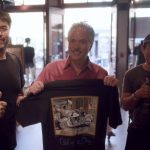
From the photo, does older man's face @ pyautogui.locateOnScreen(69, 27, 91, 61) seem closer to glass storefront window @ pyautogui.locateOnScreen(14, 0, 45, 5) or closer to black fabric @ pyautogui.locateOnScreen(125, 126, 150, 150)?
black fabric @ pyautogui.locateOnScreen(125, 126, 150, 150)

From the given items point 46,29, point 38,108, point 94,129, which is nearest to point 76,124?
point 94,129

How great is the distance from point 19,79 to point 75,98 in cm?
55

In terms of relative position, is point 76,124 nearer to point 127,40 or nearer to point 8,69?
point 8,69

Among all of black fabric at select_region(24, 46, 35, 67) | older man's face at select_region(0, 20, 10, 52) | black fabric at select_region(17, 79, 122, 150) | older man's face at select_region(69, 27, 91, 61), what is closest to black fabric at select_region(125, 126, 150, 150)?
black fabric at select_region(17, 79, 122, 150)

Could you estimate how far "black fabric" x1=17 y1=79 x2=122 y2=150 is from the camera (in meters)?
2.00

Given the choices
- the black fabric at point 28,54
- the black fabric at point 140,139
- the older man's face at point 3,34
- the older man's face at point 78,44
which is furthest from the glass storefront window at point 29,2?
the black fabric at point 140,139

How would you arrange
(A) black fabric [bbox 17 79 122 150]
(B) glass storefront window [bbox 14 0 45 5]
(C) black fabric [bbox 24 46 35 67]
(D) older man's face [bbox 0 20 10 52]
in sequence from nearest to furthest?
(A) black fabric [bbox 17 79 122 150] < (D) older man's face [bbox 0 20 10 52] < (B) glass storefront window [bbox 14 0 45 5] < (C) black fabric [bbox 24 46 35 67]

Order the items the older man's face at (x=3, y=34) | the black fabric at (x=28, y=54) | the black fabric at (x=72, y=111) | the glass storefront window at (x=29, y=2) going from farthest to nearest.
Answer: the black fabric at (x=28, y=54), the glass storefront window at (x=29, y=2), the older man's face at (x=3, y=34), the black fabric at (x=72, y=111)

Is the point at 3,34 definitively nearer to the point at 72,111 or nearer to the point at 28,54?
the point at 72,111

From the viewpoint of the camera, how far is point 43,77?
2.16 meters

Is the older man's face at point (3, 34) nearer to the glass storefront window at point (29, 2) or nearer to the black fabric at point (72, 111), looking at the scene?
the black fabric at point (72, 111)

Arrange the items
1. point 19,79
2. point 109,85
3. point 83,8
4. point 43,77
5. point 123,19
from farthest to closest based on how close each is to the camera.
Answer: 1. point 83,8
2. point 123,19
3. point 19,79
4. point 43,77
5. point 109,85

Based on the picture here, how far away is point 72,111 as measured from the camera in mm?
2027

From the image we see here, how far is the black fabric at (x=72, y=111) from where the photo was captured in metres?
2.00
